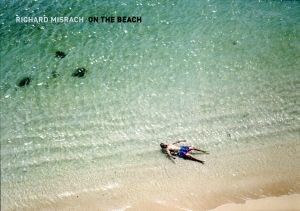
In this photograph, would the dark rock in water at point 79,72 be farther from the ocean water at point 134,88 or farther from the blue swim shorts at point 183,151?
the blue swim shorts at point 183,151

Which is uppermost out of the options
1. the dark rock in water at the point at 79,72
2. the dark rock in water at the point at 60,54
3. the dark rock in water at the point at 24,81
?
the dark rock in water at the point at 60,54

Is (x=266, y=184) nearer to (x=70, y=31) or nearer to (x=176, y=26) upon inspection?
(x=176, y=26)

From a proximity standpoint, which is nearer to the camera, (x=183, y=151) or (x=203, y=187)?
(x=203, y=187)

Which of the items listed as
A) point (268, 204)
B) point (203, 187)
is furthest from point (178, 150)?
point (268, 204)

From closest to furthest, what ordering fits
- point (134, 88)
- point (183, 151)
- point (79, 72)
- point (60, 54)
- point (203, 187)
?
point (203, 187) < point (183, 151) < point (134, 88) < point (79, 72) < point (60, 54)

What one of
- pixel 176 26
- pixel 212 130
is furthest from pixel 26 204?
pixel 176 26

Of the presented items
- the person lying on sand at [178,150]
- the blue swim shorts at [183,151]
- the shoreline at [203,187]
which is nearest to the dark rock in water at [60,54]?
the person lying on sand at [178,150]

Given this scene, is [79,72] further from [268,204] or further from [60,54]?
[268,204]
